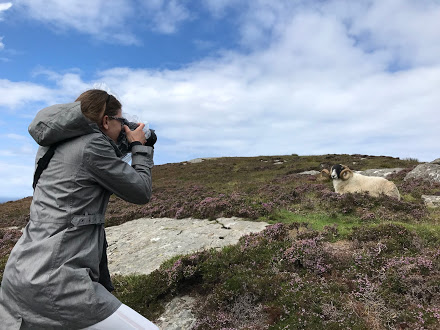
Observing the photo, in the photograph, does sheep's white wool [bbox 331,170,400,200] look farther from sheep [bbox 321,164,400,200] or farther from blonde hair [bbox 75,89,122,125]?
blonde hair [bbox 75,89,122,125]

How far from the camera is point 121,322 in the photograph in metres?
2.68

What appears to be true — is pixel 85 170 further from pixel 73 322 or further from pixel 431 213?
pixel 431 213

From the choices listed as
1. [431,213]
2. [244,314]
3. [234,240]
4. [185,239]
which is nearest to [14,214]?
[185,239]

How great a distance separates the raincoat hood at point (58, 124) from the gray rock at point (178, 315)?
4.29 meters

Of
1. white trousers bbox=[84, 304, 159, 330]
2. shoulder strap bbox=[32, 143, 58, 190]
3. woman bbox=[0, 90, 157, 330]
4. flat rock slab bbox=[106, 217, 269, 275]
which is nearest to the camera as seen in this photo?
woman bbox=[0, 90, 157, 330]

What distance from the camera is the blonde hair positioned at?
116 inches

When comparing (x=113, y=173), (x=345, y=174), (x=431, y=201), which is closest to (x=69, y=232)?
(x=113, y=173)

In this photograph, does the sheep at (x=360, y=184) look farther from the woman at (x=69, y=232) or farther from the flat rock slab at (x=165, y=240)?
the woman at (x=69, y=232)

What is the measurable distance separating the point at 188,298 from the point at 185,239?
333 centimetres

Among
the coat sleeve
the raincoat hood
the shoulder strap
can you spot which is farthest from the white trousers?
the raincoat hood

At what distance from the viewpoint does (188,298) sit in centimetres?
653

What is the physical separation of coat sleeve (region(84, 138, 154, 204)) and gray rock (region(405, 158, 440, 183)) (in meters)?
23.4

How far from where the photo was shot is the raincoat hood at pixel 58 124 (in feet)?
8.84

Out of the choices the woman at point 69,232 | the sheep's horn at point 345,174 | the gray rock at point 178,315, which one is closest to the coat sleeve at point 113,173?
the woman at point 69,232
